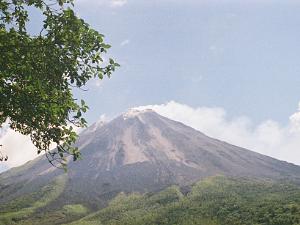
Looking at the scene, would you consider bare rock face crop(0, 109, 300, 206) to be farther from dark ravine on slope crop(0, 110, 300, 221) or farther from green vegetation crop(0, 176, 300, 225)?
green vegetation crop(0, 176, 300, 225)

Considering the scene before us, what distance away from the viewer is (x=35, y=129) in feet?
50.4

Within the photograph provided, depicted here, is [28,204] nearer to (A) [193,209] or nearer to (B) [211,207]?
(A) [193,209]

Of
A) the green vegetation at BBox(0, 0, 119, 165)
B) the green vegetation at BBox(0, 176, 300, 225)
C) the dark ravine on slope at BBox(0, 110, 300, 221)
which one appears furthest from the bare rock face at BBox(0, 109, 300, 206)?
the green vegetation at BBox(0, 0, 119, 165)

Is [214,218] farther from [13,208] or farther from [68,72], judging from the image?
[13,208]

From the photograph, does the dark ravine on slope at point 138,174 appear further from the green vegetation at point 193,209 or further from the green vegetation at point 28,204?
the green vegetation at point 193,209

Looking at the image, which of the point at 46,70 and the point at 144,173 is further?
the point at 144,173

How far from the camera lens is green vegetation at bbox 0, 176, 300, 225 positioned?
6731cm

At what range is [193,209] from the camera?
283 feet

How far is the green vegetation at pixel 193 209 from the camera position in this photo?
6731 cm

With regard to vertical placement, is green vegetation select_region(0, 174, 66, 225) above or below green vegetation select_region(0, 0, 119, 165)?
below

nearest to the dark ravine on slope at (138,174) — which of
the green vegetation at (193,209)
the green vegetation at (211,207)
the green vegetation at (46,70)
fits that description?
the green vegetation at (193,209)

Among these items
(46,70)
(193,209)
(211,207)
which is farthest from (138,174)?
(46,70)

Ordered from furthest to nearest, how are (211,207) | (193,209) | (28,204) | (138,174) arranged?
(138,174)
(28,204)
(193,209)
(211,207)

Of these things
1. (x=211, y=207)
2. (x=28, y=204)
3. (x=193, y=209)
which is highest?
(x=211, y=207)
